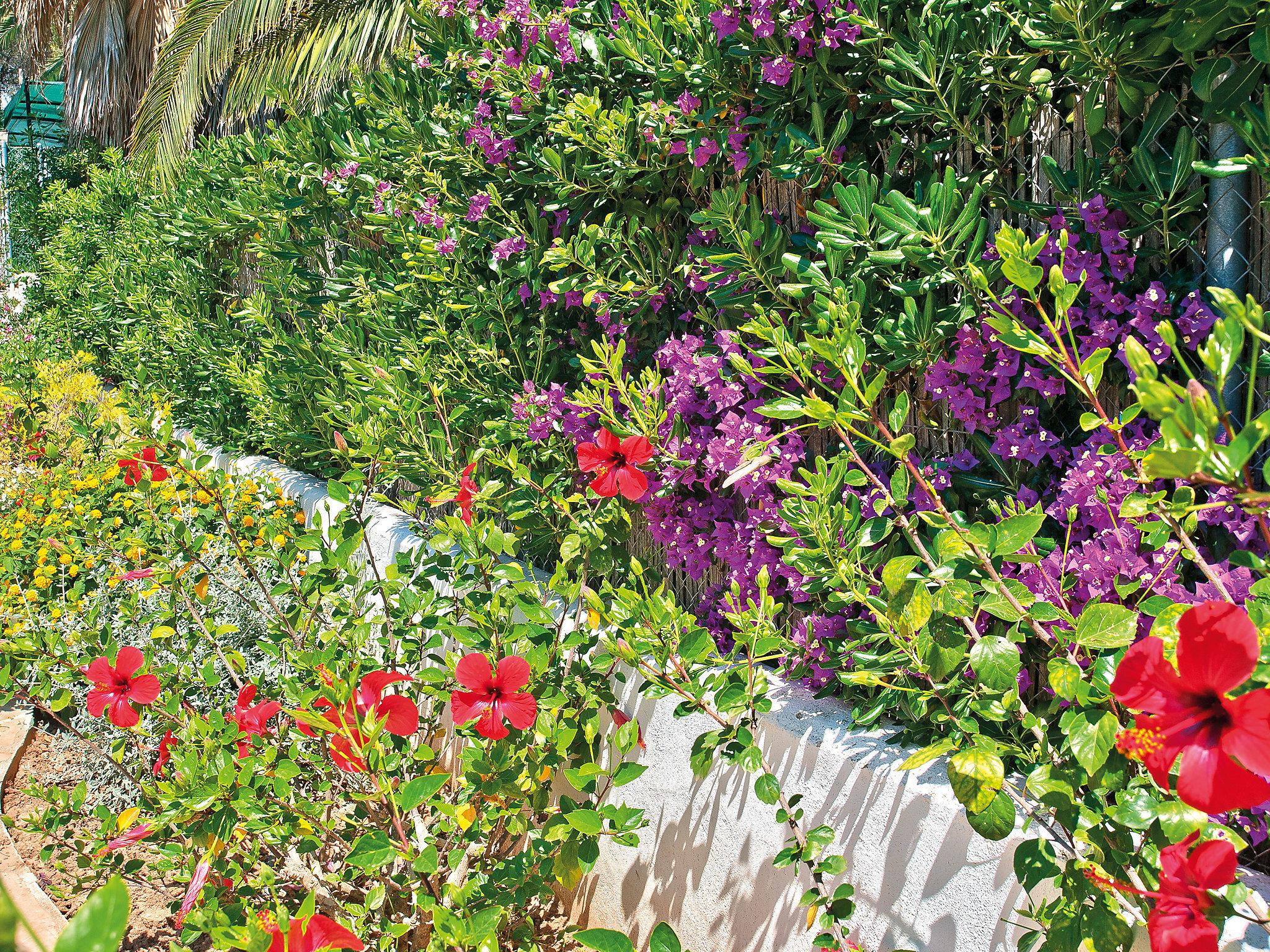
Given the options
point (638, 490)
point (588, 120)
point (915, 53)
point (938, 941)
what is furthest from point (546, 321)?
point (938, 941)

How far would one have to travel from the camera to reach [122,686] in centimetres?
199

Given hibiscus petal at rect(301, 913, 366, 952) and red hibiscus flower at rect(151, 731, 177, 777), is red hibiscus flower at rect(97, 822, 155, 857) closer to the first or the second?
red hibiscus flower at rect(151, 731, 177, 777)

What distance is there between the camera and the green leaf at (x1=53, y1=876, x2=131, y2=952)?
34cm

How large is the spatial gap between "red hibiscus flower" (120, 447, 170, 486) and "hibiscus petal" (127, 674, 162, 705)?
756mm

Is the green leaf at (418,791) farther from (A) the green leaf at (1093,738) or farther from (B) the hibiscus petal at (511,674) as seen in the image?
(A) the green leaf at (1093,738)

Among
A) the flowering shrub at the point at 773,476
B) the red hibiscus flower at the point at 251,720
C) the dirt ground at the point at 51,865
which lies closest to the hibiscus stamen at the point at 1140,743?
the flowering shrub at the point at 773,476

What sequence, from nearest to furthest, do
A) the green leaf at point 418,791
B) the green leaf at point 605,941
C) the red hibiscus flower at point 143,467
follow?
the green leaf at point 605,941 → the green leaf at point 418,791 → the red hibiscus flower at point 143,467

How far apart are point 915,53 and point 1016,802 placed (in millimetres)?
1275

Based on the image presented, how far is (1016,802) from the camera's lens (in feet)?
4.91

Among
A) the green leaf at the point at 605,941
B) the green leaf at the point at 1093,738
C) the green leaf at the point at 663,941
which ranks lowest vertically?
the green leaf at the point at 663,941

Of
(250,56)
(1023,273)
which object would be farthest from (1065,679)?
(250,56)

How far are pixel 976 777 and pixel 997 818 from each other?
0.22 feet

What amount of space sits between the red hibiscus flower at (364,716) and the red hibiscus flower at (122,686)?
43 centimetres

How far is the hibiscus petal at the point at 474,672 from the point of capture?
5.69 feet
